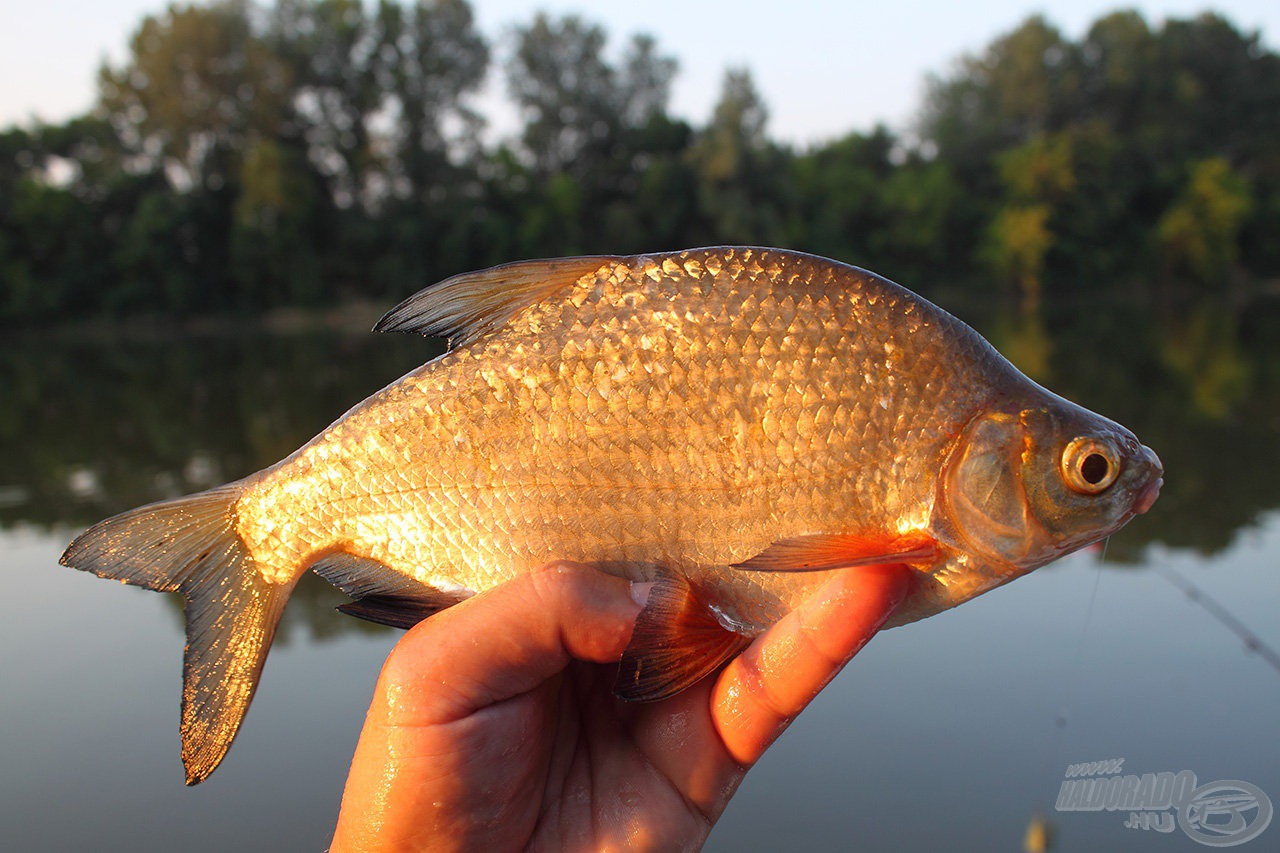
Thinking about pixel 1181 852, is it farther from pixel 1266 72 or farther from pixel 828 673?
pixel 1266 72

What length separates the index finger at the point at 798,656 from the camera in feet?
6.40

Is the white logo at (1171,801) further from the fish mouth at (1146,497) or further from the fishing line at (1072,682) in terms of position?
the fish mouth at (1146,497)

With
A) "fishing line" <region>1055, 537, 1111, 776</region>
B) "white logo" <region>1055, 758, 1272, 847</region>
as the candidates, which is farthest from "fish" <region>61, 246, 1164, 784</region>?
"white logo" <region>1055, 758, 1272, 847</region>

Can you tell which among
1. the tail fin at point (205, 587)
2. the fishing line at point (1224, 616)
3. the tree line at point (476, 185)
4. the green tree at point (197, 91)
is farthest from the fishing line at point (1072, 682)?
the green tree at point (197, 91)

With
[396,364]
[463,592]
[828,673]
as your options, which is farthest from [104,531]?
[396,364]

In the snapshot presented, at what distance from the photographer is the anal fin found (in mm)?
2113

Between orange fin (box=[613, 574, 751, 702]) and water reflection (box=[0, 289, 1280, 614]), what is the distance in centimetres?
712

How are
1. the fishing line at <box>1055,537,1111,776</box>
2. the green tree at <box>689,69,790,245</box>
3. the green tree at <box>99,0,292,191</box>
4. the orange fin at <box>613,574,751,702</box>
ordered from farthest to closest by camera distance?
the green tree at <box>99,0,292,191</box>
the green tree at <box>689,69,790,245</box>
the fishing line at <box>1055,537,1111,776</box>
the orange fin at <box>613,574,751,702</box>

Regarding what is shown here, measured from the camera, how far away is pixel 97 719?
22.1 ft

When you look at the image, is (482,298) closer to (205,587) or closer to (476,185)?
(205,587)

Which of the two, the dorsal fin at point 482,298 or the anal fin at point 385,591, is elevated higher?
the dorsal fin at point 482,298

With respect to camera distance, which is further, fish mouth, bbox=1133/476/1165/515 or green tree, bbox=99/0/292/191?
green tree, bbox=99/0/292/191

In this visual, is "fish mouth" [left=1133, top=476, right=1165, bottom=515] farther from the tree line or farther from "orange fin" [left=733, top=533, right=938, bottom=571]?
the tree line

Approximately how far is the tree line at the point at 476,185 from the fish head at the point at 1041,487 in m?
45.9
